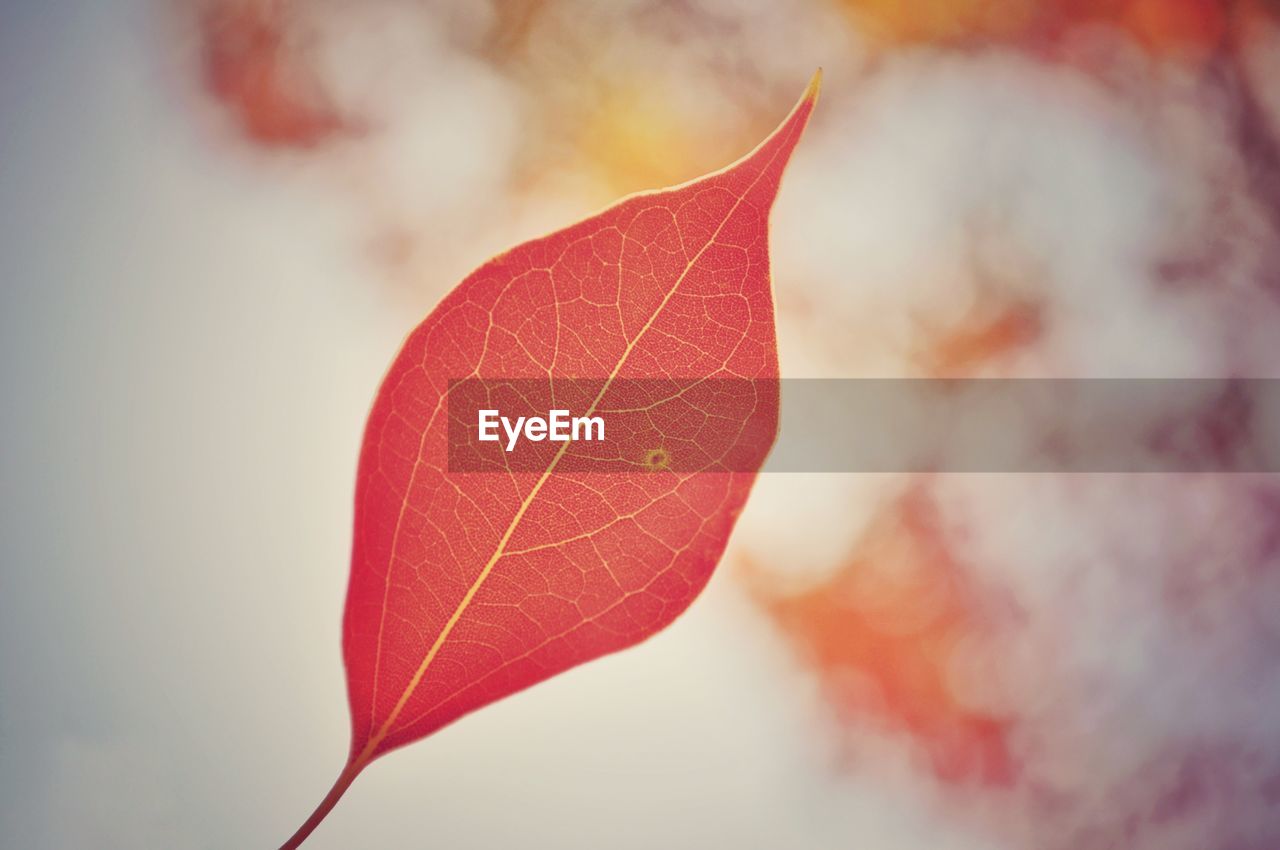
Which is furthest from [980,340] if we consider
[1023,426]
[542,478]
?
[542,478]

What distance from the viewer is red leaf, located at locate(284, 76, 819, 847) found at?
33 cm

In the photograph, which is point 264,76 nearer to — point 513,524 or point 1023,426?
point 513,524

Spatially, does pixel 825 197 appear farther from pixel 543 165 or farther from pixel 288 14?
pixel 288 14

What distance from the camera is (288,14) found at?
0.48 meters

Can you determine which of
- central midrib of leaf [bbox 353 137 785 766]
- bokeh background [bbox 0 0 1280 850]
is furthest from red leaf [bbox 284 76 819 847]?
bokeh background [bbox 0 0 1280 850]

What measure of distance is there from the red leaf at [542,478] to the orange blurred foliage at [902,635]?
0.48ft

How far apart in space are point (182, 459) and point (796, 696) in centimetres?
38

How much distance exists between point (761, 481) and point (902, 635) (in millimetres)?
125

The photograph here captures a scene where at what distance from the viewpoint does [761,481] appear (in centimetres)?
46

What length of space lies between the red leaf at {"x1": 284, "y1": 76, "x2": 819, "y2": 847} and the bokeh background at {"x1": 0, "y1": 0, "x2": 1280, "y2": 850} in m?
0.11

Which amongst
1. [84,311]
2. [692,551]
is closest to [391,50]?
[84,311]

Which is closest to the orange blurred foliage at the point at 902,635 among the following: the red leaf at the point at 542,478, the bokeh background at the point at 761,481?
the bokeh background at the point at 761,481

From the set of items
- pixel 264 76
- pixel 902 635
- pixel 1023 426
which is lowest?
pixel 902 635

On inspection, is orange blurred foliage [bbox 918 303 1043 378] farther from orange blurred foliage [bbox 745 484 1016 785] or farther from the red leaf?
the red leaf
